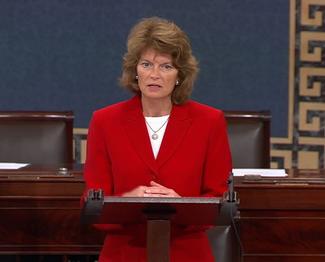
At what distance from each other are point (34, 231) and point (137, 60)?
3.09 feet

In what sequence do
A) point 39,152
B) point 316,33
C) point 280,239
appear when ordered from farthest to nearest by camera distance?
point 316,33, point 39,152, point 280,239

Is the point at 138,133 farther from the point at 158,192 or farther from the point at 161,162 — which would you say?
the point at 158,192

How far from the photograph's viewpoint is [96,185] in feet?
6.90

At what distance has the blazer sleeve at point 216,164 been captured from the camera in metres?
2.10

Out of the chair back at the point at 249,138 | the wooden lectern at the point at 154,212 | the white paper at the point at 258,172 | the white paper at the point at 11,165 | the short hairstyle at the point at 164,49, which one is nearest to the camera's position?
the wooden lectern at the point at 154,212

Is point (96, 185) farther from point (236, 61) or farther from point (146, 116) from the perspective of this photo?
point (236, 61)

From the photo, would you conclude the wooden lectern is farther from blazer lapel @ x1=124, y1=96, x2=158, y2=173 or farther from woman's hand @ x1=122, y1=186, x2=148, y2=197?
blazer lapel @ x1=124, y1=96, x2=158, y2=173

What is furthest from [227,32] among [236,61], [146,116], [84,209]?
[84,209]

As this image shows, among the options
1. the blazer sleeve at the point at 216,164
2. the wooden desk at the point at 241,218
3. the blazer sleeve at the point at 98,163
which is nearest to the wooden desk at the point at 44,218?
the wooden desk at the point at 241,218

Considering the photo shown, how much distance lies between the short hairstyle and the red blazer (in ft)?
0.21

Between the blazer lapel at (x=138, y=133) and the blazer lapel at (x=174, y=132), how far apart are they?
0.03 m

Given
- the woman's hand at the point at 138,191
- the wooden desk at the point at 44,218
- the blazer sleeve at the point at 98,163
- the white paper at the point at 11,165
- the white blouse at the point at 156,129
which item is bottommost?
the wooden desk at the point at 44,218

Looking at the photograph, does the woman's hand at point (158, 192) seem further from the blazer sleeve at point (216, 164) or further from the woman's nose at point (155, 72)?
the woman's nose at point (155, 72)

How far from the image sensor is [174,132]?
2.13m
